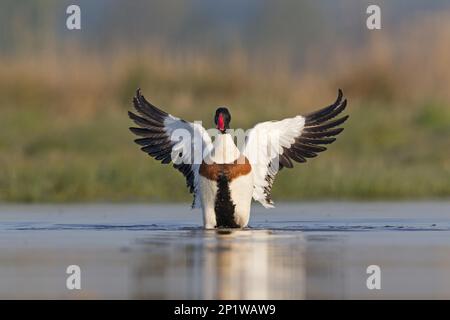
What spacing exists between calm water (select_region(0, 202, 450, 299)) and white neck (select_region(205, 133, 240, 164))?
24.6 inches

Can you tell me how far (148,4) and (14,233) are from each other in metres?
16.1

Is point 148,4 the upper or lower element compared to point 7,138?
upper

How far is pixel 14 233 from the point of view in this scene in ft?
42.8

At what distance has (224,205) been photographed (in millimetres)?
13383

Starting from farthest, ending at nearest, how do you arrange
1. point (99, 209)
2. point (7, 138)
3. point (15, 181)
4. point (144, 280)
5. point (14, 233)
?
1. point (7, 138)
2. point (15, 181)
3. point (99, 209)
4. point (14, 233)
5. point (144, 280)

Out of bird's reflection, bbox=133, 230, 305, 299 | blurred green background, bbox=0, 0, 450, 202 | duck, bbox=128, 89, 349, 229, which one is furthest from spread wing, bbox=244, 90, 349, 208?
blurred green background, bbox=0, 0, 450, 202

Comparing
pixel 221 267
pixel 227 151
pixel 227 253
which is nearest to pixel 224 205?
pixel 227 151

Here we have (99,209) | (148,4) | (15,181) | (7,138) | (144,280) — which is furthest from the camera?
(148,4)

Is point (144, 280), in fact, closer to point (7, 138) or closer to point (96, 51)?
point (7, 138)

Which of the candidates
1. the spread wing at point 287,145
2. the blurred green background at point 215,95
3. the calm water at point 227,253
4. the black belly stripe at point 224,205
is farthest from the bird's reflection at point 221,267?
the blurred green background at point 215,95

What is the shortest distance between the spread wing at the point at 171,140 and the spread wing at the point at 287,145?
1.69 ft

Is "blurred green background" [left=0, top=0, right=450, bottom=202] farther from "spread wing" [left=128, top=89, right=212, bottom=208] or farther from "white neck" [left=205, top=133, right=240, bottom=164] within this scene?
"white neck" [left=205, top=133, right=240, bottom=164]

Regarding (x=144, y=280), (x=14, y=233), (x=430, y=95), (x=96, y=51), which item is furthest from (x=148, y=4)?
(x=144, y=280)

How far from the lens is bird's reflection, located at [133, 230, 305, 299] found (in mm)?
9234
